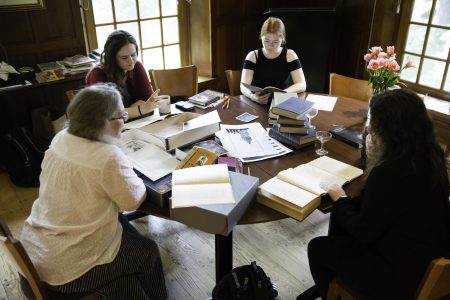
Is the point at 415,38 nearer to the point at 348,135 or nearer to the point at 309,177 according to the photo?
the point at 348,135

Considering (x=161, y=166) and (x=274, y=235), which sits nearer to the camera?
(x=161, y=166)

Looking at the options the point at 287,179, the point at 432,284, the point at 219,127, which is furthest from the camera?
the point at 219,127

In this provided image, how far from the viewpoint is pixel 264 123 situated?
2.19 meters

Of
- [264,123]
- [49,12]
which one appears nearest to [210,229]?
[264,123]

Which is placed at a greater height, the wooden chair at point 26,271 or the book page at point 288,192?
the book page at point 288,192

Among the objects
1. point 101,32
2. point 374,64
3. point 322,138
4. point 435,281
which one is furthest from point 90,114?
point 101,32

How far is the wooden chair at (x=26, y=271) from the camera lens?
1244 millimetres

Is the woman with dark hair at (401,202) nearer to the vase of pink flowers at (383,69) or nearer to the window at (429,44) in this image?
the vase of pink flowers at (383,69)

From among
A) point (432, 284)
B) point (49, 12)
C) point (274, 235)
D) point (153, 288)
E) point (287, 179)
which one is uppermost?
point (49, 12)

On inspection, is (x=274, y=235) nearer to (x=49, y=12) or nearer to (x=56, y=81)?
(x=56, y=81)

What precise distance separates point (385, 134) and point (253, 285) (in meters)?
0.80

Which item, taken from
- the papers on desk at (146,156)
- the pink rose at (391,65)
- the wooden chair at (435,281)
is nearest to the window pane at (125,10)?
the papers on desk at (146,156)

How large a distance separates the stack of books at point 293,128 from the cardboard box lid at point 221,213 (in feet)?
1.60

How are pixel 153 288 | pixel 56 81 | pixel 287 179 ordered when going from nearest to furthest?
pixel 287 179, pixel 153 288, pixel 56 81
